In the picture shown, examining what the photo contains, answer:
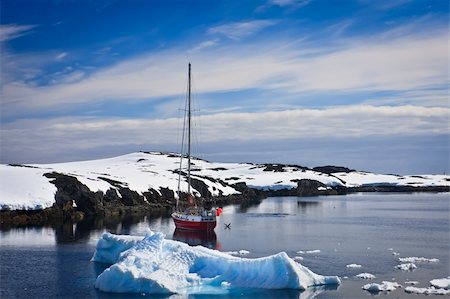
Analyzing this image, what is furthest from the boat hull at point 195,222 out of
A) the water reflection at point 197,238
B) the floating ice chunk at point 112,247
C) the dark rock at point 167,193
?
the dark rock at point 167,193

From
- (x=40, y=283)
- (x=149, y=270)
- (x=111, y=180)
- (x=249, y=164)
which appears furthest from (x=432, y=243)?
(x=249, y=164)

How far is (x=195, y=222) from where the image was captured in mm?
46062

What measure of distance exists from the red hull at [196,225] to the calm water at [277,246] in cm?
103

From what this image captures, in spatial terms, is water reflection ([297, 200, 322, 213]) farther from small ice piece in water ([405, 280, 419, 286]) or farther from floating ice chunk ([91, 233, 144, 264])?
small ice piece in water ([405, 280, 419, 286])

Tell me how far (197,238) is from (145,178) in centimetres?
3932

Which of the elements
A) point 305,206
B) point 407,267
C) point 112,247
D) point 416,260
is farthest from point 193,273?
point 305,206

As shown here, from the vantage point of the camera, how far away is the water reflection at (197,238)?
3916cm

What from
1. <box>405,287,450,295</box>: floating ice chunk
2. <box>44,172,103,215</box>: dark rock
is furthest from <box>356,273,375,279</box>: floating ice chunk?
<box>44,172,103,215</box>: dark rock

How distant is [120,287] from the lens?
73.2 ft

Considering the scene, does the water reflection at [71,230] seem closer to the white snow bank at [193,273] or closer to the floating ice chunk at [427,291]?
the white snow bank at [193,273]

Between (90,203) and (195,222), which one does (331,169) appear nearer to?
(90,203)

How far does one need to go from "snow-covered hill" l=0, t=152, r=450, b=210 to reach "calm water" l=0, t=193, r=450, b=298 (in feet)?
25.4

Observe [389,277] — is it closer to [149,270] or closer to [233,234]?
[149,270]

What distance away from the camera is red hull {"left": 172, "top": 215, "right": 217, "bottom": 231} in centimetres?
4550
